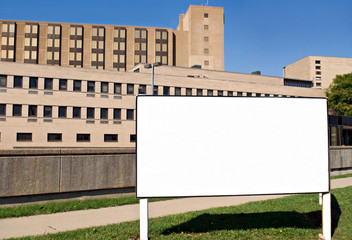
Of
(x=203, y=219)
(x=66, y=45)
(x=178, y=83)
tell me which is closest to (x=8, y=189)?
(x=203, y=219)

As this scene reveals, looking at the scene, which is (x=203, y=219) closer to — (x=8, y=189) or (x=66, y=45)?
(x=8, y=189)

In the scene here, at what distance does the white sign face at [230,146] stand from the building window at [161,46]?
7687 cm

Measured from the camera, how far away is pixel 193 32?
82.9 m

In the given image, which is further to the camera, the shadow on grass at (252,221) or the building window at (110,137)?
the building window at (110,137)

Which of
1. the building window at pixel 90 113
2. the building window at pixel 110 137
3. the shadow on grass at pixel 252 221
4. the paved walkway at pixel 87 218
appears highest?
the building window at pixel 90 113

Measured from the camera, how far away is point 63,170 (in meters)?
9.25

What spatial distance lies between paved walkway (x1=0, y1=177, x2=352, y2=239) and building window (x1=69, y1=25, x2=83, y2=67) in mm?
73163

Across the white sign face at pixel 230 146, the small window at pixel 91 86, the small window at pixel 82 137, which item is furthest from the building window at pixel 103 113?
the white sign face at pixel 230 146

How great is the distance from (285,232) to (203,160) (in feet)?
6.70

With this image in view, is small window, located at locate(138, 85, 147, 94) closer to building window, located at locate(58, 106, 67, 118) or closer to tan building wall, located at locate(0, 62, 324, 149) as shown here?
tan building wall, located at locate(0, 62, 324, 149)

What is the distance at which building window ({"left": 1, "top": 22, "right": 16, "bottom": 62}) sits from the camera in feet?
246

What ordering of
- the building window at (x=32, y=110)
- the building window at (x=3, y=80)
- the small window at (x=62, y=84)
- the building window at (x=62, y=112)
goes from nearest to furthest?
1. the building window at (x=3, y=80)
2. the building window at (x=32, y=110)
3. the building window at (x=62, y=112)
4. the small window at (x=62, y=84)

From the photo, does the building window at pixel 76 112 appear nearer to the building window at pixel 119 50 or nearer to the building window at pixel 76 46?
the building window at pixel 119 50

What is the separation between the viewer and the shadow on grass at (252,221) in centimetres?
647
